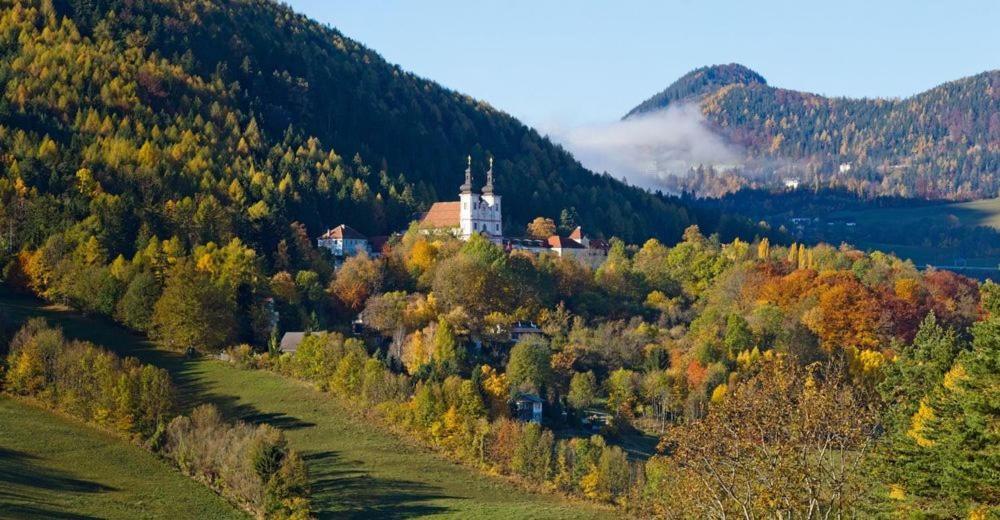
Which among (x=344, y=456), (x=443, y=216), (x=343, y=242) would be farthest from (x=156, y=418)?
(x=443, y=216)

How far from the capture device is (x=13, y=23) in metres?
159

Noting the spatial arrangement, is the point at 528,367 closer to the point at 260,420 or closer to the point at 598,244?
the point at 260,420

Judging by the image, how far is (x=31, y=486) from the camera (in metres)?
68.0

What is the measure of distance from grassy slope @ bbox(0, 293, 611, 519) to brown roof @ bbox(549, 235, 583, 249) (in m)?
60.2

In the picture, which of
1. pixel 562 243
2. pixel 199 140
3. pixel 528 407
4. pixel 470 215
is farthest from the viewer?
pixel 470 215

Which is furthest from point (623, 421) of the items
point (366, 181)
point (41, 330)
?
point (366, 181)

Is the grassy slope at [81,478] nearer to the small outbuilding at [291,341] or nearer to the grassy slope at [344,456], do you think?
the grassy slope at [344,456]

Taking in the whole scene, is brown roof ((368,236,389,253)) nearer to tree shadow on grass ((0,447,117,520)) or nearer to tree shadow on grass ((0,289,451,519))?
tree shadow on grass ((0,289,451,519))

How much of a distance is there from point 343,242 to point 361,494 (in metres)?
72.8

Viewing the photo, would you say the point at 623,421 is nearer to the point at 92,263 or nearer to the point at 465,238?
the point at 92,263

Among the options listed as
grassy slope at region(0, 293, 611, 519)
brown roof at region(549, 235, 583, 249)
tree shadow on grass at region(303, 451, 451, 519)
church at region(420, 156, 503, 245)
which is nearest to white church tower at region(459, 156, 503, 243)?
church at region(420, 156, 503, 245)

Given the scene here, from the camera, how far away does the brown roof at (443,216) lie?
153 m

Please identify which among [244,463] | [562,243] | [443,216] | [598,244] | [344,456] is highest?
[443,216]

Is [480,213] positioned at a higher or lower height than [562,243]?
higher
